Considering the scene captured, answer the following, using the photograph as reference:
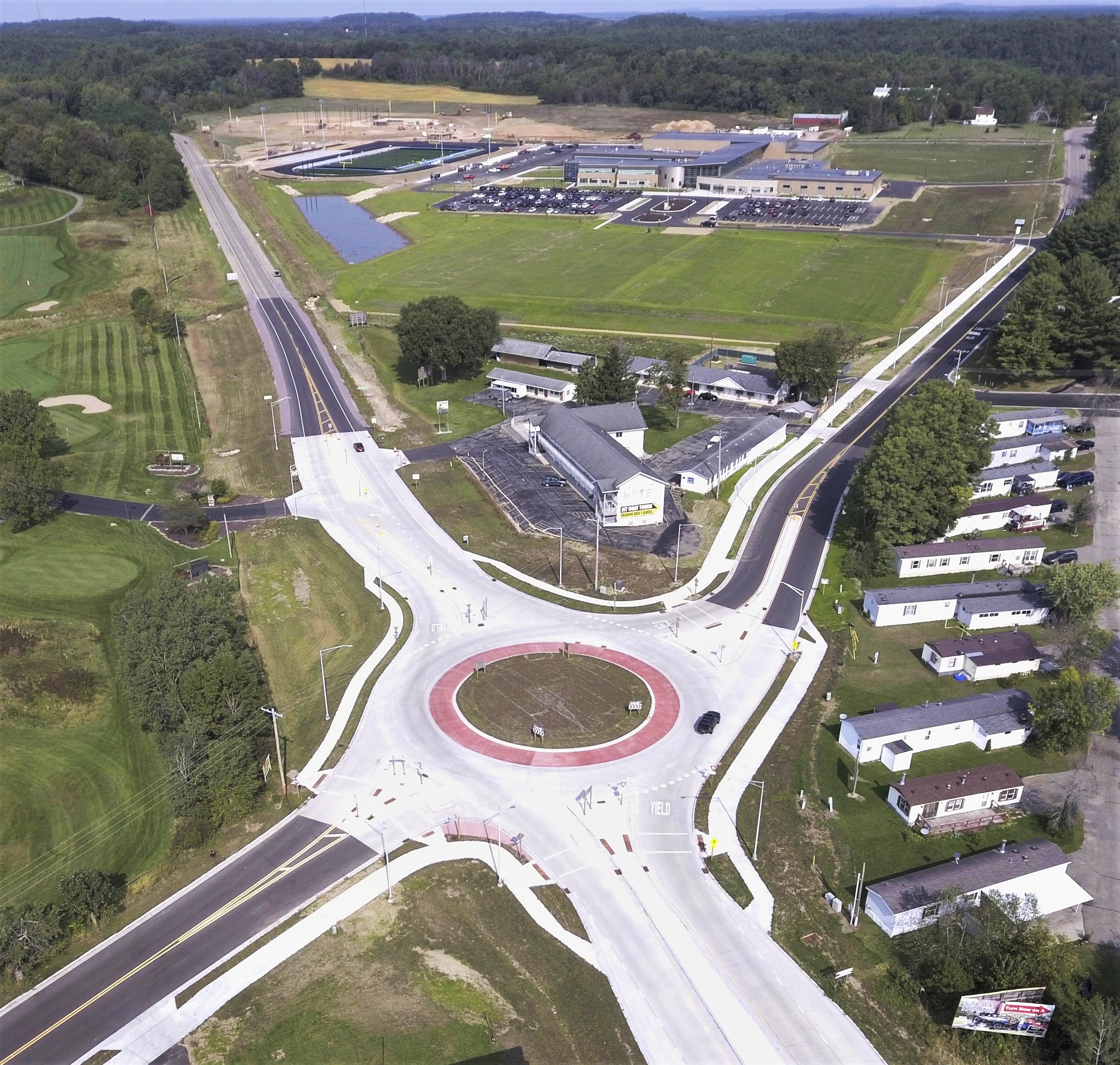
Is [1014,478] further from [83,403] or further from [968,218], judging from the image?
[968,218]

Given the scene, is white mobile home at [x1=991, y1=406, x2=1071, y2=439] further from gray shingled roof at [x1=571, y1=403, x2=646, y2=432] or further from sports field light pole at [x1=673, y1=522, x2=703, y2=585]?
gray shingled roof at [x1=571, y1=403, x2=646, y2=432]

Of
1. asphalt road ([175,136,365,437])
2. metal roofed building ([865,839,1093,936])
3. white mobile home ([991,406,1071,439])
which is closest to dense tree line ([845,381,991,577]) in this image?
white mobile home ([991,406,1071,439])

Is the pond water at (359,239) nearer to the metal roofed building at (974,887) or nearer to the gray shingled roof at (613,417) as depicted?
the gray shingled roof at (613,417)

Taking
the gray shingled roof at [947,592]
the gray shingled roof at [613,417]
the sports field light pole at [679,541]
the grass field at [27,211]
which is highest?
the grass field at [27,211]

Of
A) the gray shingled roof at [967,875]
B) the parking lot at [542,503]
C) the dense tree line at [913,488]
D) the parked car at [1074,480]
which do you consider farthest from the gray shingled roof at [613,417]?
the gray shingled roof at [967,875]

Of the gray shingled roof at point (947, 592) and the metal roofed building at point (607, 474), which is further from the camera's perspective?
the metal roofed building at point (607, 474)

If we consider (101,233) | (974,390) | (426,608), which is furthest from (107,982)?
(101,233)

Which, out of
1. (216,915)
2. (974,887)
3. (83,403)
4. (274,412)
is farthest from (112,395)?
(974,887)
